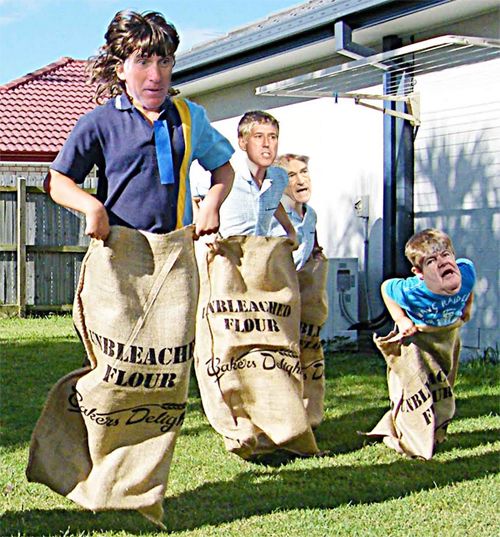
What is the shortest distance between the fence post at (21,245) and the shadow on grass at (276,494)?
11.0 meters

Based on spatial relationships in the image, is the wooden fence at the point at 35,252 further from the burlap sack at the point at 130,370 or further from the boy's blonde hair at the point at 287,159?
the burlap sack at the point at 130,370

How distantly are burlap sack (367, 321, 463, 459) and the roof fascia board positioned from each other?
4.94 meters

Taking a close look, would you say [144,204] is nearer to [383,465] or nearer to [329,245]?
[383,465]

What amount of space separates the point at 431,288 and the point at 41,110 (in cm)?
2067

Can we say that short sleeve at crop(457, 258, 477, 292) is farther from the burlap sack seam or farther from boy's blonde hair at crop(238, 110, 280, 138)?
the burlap sack seam

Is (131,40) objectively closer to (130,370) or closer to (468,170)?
(130,370)

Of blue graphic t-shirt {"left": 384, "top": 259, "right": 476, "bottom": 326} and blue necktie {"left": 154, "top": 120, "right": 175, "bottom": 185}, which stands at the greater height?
blue necktie {"left": 154, "top": 120, "right": 175, "bottom": 185}

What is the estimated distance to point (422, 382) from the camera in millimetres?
5695

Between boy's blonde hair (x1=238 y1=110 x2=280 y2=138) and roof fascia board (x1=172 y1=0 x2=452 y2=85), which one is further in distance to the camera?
roof fascia board (x1=172 y1=0 x2=452 y2=85)

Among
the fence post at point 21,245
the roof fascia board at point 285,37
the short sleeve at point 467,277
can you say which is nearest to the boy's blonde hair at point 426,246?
the short sleeve at point 467,277

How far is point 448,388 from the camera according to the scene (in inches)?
228

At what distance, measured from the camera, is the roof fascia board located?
10453mm

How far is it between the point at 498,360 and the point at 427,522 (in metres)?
5.61

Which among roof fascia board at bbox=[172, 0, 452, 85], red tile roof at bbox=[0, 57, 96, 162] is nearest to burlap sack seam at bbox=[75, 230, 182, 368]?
roof fascia board at bbox=[172, 0, 452, 85]
